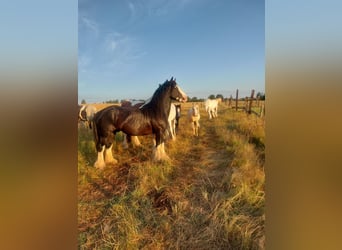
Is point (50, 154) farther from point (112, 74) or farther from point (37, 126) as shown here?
point (112, 74)

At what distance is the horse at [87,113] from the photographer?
5.32 feet

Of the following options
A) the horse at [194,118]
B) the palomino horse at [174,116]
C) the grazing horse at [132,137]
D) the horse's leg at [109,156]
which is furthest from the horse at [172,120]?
the horse's leg at [109,156]

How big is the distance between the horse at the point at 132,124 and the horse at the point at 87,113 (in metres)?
→ 0.04

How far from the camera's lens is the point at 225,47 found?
63.5 inches

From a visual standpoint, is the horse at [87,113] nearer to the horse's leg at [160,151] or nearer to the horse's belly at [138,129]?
the horse's belly at [138,129]

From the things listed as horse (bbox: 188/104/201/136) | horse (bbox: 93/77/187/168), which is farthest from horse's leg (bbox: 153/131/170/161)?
horse (bbox: 188/104/201/136)

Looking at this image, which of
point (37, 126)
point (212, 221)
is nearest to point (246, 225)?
point (212, 221)

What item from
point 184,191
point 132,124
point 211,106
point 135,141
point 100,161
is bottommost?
point 184,191

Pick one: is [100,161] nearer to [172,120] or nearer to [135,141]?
[135,141]

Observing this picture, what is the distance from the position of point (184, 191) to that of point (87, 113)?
35.3 inches

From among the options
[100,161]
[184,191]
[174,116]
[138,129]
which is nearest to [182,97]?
[174,116]

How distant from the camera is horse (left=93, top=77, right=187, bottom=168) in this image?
5.77 ft

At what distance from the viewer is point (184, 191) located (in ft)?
5.47

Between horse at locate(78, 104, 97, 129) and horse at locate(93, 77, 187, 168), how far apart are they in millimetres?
35
